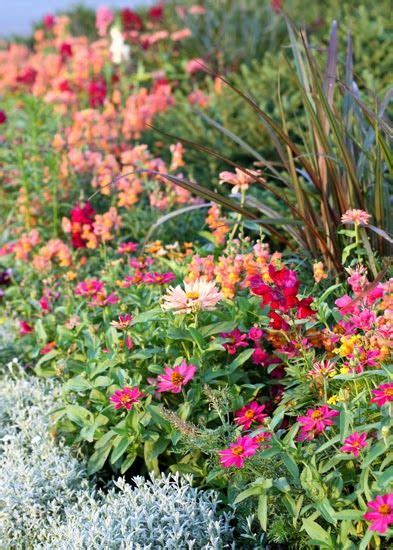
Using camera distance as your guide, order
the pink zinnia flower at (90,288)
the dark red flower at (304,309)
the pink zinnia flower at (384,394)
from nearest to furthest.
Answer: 1. the pink zinnia flower at (384,394)
2. the dark red flower at (304,309)
3. the pink zinnia flower at (90,288)

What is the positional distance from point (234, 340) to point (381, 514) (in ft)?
3.48

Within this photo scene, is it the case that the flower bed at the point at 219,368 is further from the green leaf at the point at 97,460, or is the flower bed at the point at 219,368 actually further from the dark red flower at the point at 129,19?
the dark red flower at the point at 129,19

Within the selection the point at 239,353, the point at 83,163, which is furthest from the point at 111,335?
the point at 83,163

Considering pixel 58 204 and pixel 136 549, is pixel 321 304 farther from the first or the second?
pixel 58 204

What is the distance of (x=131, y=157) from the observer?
15.6 ft

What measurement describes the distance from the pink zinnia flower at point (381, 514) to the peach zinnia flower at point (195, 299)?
912 mm

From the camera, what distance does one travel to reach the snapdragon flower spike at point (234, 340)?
2861 millimetres

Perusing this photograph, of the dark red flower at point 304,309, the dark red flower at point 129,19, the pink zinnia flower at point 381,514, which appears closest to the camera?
the pink zinnia flower at point 381,514

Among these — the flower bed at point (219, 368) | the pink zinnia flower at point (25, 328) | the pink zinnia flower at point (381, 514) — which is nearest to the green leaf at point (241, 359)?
the flower bed at point (219, 368)

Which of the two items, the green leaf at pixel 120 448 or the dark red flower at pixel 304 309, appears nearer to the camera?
the dark red flower at pixel 304 309

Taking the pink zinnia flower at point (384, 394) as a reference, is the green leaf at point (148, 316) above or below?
below

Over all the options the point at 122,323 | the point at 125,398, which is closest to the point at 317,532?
the point at 125,398

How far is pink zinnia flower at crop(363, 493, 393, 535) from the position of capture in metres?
1.92

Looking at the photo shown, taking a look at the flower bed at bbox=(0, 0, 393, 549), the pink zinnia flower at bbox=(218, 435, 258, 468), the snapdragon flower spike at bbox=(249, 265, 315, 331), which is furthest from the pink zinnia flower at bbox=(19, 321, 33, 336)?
the pink zinnia flower at bbox=(218, 435, 258, 468)
